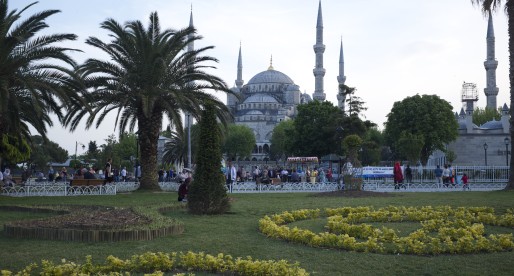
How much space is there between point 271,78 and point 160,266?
10813 centimetres

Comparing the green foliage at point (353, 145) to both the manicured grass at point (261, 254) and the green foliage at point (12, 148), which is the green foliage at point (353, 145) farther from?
the green foliage at point (12, 148)

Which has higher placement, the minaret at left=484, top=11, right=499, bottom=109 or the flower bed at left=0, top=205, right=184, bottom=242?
the minaret at left=484, top=11, right=499, bottom=109

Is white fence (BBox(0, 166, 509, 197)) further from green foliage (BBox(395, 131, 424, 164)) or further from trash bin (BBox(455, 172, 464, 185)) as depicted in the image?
green foliage (BBox(395, 131, 424, 164))

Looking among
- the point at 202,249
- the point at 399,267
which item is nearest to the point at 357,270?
the point at 399,267

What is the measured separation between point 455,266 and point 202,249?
3.37 m

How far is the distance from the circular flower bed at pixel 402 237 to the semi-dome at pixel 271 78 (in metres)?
102

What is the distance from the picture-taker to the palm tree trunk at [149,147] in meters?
22.3

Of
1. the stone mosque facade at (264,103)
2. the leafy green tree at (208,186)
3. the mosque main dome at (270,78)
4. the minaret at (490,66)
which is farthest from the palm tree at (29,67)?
the mosque main dome at (270,78)

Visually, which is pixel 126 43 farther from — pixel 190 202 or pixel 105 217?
pixel 105 217

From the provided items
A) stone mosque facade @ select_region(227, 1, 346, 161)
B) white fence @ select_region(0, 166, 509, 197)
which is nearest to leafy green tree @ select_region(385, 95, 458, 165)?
white fence @ select_region(0, 166, 509, 197)

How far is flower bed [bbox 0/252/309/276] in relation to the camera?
604cm

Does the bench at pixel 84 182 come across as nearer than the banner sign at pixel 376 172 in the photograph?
Yes

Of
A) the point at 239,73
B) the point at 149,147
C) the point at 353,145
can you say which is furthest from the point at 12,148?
the point at 239,73

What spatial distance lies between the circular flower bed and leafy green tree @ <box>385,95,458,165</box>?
34534 mm
